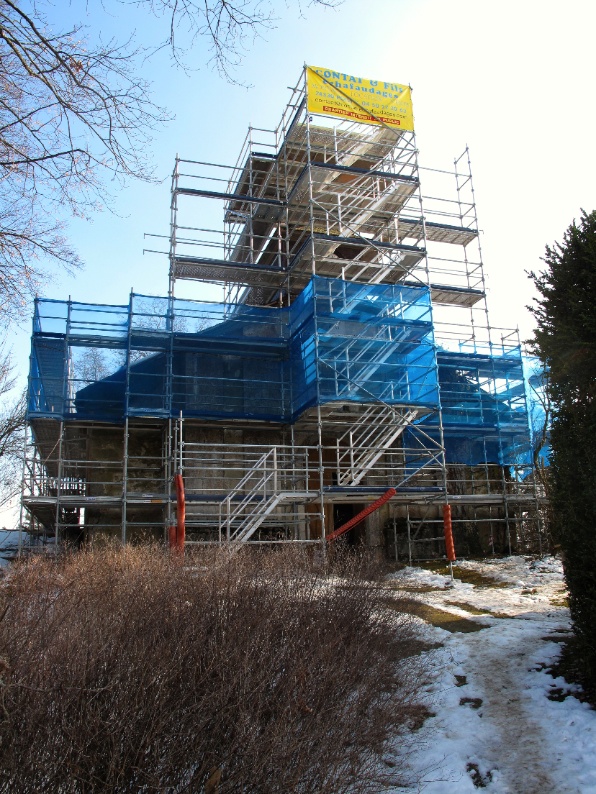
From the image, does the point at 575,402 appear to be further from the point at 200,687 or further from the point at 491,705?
the point at 200,687

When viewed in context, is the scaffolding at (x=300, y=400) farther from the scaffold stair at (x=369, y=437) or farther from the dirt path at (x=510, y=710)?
the dirt path at (x=510, y=710)

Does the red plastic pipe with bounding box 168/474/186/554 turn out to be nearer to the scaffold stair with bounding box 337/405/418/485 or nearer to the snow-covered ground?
the scaffold stair with bounding box 337/405/418/485

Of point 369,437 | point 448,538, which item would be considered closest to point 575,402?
point 448,538

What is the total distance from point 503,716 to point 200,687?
3515 millimetres

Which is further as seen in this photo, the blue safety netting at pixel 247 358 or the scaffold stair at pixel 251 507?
the blue safety netting at pixel 247 358

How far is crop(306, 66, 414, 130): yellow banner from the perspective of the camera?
801 inches

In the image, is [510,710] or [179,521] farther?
[179,521]

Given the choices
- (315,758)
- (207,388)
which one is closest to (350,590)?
(315,758)

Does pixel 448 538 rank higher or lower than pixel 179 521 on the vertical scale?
lower

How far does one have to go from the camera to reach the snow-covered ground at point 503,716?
19.5 ft

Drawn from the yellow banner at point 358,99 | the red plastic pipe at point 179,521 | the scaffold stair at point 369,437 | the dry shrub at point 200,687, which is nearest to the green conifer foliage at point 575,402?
the dry shrub at point 200,687

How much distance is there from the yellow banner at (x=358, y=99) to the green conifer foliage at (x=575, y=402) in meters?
14.4

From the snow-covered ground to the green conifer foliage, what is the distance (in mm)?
689

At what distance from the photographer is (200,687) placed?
5.16 m
